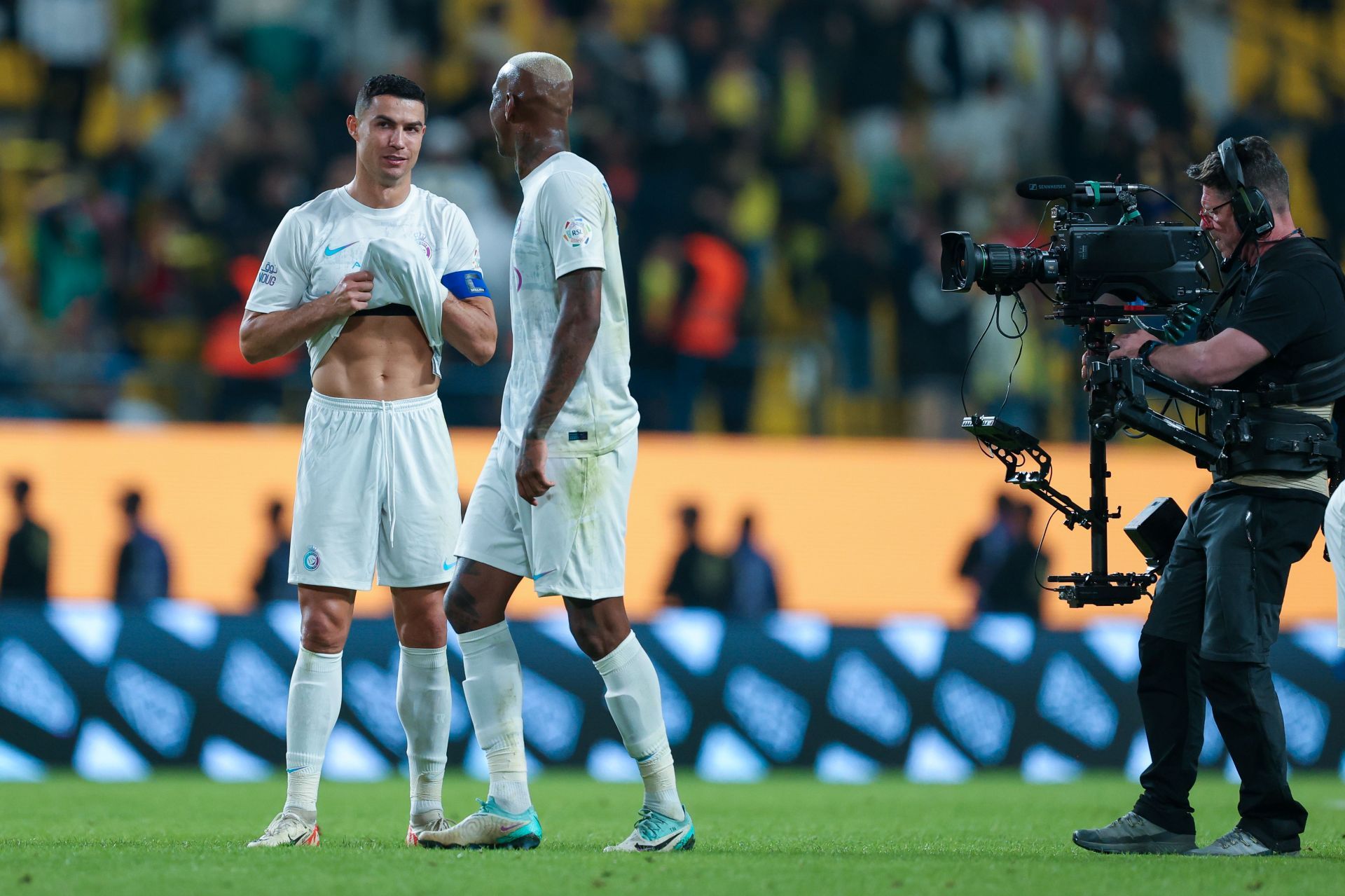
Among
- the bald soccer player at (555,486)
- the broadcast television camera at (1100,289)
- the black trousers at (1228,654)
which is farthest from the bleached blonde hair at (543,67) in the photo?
the black trousers at (1228,654)

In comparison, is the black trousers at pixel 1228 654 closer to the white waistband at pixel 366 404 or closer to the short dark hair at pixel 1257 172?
the short dark hair at pixel 1257 172

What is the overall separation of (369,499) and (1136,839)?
3.12 m

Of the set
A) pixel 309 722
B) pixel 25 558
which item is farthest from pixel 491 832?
pixel 25 558

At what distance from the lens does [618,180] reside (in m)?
15.9

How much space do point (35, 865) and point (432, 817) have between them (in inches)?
55.2

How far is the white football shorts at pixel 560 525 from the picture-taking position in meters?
6.04

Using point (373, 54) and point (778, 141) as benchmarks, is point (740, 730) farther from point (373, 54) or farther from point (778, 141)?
point (373, 54)

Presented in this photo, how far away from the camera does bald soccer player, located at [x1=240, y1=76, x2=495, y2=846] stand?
21.0 ft

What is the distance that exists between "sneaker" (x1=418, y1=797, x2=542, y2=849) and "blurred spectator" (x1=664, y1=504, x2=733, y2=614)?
739cm

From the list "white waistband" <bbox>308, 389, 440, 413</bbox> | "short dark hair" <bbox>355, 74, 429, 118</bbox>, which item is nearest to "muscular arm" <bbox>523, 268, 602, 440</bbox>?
"white waistband" <bbox>308, 389, 440, 413</bbox>

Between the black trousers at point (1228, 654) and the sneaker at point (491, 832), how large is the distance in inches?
90.8

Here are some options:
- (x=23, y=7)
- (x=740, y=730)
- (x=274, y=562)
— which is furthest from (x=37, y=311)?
(x=740, y=730)

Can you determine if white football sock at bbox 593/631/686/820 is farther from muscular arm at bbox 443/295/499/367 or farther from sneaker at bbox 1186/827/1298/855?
sneaker at bbox 1186/827/1298/855

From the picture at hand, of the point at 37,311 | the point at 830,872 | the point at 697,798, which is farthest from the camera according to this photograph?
the point at 37,311
